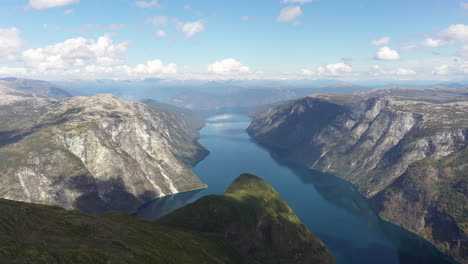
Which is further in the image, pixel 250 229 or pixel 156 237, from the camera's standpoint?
pixel 250 229

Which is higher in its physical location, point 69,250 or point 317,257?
point 69,250

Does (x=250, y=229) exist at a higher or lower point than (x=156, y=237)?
lower

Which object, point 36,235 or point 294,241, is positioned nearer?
point 36,235

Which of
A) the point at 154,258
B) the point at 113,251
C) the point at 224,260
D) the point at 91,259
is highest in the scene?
the point at 91,259

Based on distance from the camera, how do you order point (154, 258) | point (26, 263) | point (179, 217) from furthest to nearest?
point (179, 217), point (154, 258), point (26, 263)

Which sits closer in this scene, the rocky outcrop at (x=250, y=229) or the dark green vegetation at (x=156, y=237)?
the dark green vegetation at (x=156, y=237)

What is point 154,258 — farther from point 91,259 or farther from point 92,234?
point 91,259

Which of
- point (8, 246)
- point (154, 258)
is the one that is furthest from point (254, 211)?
point (8, 246)

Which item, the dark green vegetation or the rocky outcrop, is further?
the rocky outcrop
